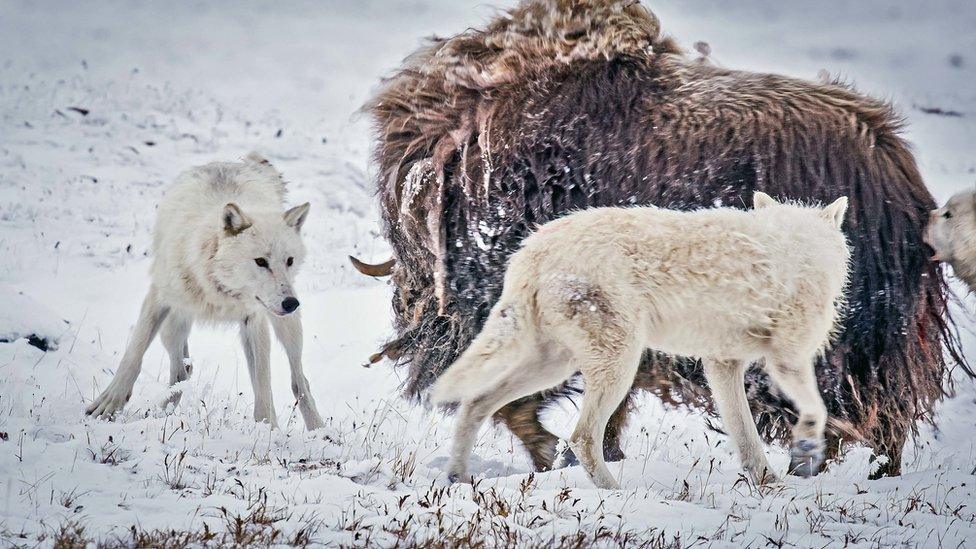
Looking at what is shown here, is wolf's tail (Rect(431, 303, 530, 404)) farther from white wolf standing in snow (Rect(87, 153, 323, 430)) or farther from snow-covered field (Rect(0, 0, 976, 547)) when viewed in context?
white wolf standing in snow (Rect(87, 153, 323, 430))

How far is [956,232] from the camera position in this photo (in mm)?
4648

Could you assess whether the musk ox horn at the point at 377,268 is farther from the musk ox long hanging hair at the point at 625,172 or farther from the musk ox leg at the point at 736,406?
the musk ox leg at the point at 736,406

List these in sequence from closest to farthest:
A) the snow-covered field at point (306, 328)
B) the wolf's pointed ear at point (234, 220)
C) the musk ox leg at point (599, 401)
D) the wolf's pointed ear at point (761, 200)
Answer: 1. the snow-covered field at point (306, 328)
2. the musk ox leg at point (599, 401)
3. the wolf's pointed ear at point (761, 200)
4. the wolf's pointed ear at point (234, 220)

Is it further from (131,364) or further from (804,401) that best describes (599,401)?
(131,364)

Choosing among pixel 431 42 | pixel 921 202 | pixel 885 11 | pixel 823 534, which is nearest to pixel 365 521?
pixel 823 534

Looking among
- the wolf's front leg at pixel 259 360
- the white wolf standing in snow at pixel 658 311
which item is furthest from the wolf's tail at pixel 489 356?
the wolf's front leg at pixel 259 360

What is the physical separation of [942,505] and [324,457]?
2.94 m

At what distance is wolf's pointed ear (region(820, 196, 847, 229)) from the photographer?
4.46m

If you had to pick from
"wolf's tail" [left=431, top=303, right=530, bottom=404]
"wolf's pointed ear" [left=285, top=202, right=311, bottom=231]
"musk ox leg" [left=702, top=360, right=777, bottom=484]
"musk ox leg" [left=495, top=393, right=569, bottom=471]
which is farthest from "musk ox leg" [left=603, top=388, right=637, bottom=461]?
"wolf's pointed ear" [left=285, top=202, right=311, bottom=231]

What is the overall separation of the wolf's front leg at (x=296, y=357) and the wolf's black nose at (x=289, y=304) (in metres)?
0.59

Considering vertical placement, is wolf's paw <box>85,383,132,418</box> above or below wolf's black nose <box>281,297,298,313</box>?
below

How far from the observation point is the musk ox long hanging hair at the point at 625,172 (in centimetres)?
479

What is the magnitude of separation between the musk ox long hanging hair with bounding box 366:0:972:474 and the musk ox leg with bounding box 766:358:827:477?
0.58 metres

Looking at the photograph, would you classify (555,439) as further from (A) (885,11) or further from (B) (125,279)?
(A) (885,11)
